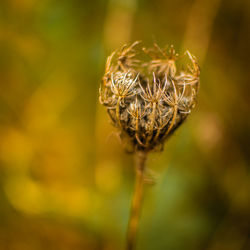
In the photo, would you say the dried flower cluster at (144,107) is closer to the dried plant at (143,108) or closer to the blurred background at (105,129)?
the dried plant at (143,108)

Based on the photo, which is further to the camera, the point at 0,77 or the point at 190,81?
the point at 0,77

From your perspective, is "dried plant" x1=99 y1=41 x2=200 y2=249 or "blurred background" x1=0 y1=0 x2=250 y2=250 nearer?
"dried plant" x1=99 y1=41 x2=200 y2=249

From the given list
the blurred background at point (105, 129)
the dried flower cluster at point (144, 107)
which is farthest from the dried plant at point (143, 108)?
the blurred background at point (105, 129)

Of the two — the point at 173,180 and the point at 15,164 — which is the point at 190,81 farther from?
the point at 15,164

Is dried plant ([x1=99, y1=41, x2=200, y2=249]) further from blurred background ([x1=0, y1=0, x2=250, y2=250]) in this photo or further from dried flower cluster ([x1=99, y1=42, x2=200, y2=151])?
blurred background ([x1=0, y1=0, x2=250, y2=250])

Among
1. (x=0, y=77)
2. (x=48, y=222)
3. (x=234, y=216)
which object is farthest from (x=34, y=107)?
(x=234, y=216)

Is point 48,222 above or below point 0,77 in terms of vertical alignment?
below

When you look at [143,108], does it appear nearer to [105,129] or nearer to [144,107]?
A: [144,107]

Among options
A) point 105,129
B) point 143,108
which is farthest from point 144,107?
point 105,129

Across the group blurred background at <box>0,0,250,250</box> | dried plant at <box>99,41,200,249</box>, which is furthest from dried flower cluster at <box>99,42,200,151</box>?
blurred background at <box>0,0,250,250</box>
